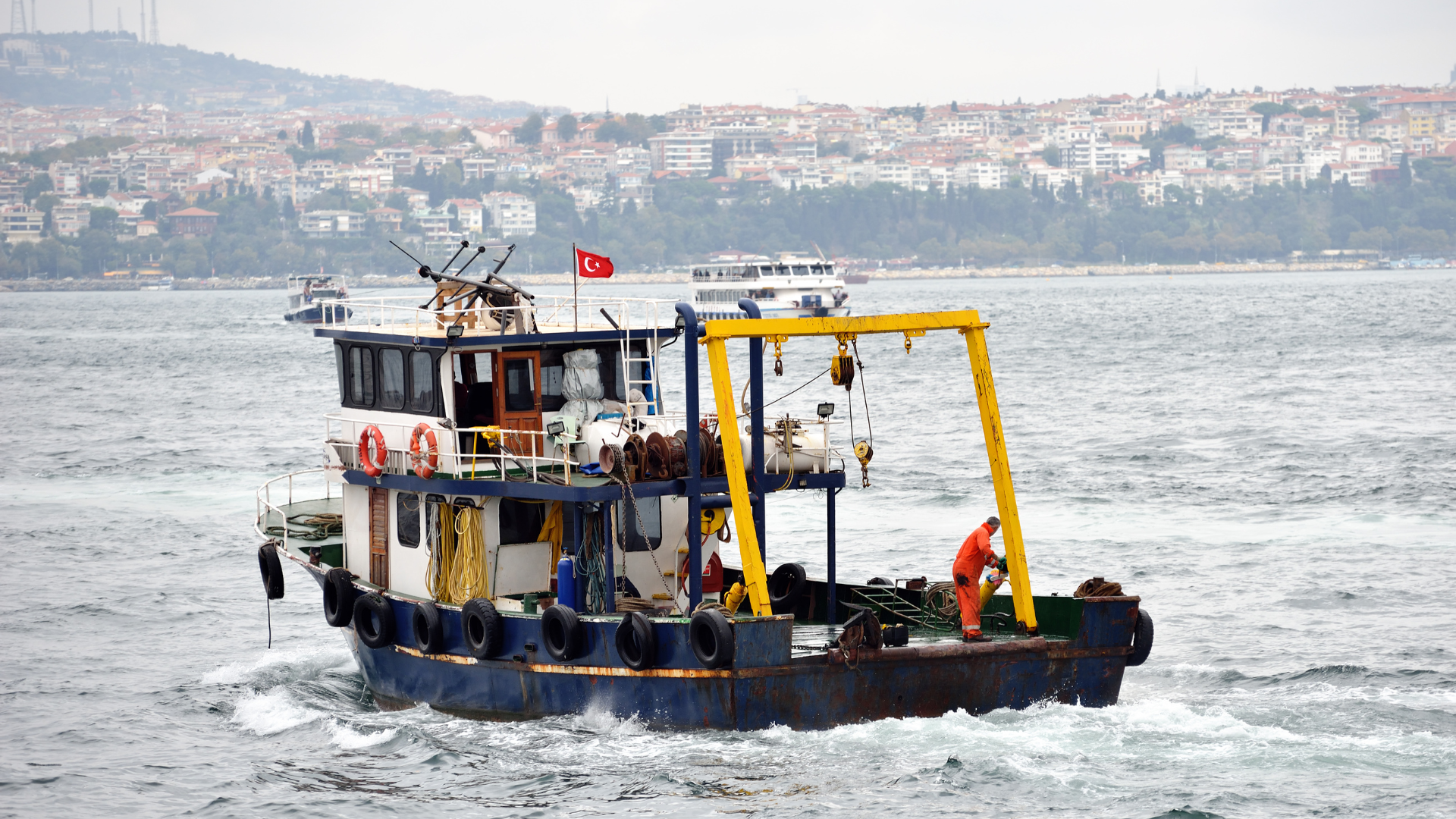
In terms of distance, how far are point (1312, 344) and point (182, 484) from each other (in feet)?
180

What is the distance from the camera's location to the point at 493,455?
16.2m

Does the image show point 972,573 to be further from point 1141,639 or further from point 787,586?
point 787,586

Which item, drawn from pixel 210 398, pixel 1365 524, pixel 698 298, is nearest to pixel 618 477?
pixel 1365 524

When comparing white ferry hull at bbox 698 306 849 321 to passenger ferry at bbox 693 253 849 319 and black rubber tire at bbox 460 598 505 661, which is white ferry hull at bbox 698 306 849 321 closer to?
passenger ferry at bbox 693 253 849 319

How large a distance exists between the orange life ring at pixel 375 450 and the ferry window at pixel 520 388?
1.27 meters

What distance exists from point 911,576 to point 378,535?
9105 mm

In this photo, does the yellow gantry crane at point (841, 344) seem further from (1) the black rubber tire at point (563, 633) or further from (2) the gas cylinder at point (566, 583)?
(2) the gas cylinder at point (566, 583)

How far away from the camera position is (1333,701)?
57.0ft

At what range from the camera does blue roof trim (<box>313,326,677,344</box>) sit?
55.2ft

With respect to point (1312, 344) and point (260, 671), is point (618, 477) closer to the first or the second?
point (260, 671)

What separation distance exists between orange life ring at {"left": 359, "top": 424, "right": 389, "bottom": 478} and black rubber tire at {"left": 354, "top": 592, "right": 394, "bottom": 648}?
1.23 meters

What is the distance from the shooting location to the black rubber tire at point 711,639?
47.6 feet

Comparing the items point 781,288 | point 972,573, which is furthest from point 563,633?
point 781,288

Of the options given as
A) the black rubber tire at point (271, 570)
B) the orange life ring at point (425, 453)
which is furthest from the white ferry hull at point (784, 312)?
the orange life ring at point (425, 453)
